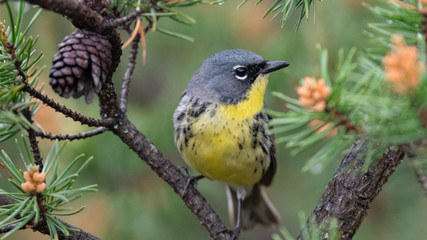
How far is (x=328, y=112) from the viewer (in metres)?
1.12

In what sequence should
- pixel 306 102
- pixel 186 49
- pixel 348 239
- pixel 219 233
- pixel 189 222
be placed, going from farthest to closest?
pixel 186 49 < pixel 189 222 < pixel 219 233 < pixel 348 239 < pixel 306 102

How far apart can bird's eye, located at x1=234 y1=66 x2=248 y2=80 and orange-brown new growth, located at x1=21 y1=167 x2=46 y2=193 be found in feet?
5.17

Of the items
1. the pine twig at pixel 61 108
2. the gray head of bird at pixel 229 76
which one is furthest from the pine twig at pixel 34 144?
the gray head of bird at pixel 229 76

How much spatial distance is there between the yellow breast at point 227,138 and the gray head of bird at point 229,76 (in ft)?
0.16

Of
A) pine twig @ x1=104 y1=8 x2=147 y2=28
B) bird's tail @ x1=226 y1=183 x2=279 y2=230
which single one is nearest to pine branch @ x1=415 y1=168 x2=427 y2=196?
pine twig @ x1=104 y1=8 x2=147 y2=28

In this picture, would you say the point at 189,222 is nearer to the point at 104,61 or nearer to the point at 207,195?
the point at 207,195

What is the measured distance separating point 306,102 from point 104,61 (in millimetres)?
722

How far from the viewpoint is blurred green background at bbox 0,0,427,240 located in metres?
2.99

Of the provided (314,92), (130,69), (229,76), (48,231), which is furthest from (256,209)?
(314,92)

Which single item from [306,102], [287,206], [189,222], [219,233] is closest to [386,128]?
[306,102]

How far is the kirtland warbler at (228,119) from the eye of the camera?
2.69 meters

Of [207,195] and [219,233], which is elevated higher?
[219,233]

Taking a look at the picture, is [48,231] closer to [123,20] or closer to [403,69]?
[123,20]

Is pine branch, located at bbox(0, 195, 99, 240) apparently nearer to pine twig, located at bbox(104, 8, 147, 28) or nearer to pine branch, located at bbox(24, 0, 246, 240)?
pine branch, located at bbox(24, 0, 246, 240)
